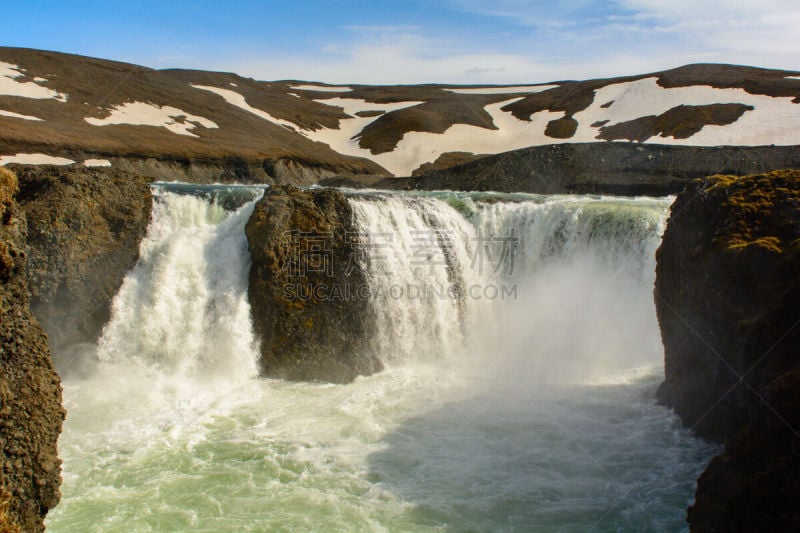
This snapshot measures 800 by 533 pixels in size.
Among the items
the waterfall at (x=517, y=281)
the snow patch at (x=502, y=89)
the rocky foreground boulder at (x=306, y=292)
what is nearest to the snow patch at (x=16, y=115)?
the rocky foreground boulder at (x=306, y=292)

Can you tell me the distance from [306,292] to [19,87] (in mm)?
35290

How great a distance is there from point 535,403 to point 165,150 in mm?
29332

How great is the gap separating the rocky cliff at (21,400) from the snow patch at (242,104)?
4971 centimetres

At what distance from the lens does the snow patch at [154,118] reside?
1530 inches

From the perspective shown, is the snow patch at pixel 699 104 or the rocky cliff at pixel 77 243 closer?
the rocky cliff at pixel 77 243

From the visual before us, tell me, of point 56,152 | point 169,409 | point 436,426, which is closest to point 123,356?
point 169,409

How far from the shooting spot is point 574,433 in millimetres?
10367

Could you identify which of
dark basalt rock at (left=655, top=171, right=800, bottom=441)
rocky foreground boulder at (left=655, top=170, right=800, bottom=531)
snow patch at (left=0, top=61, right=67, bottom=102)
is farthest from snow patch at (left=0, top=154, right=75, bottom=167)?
rocky foreground boulder at (left=655, top=170, right=800, bottom=531)

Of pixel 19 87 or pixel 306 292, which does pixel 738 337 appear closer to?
pixel 306 292

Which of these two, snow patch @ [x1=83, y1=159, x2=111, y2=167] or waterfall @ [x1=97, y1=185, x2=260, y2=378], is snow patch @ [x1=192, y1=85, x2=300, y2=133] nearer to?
snow patch @ [x1=83, y1=159, x2=111, y2=167]

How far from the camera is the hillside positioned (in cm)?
3438

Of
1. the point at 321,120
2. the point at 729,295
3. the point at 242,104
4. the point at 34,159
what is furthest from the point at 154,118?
the point at 729,295

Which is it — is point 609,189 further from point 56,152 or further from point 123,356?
point 56,152

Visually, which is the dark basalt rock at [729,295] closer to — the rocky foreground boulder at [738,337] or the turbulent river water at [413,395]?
the rocky foreground boulder at [738,337]
